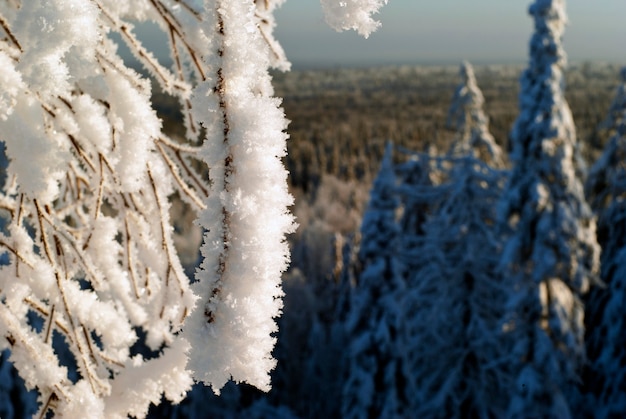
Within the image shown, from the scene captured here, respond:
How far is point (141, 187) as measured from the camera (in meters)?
2.05

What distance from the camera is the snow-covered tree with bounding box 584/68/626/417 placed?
43.1 ft

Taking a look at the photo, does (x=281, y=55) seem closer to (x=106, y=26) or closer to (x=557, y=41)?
(x=106, y=26)

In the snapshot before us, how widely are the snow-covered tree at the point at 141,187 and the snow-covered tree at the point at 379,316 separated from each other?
10455mm

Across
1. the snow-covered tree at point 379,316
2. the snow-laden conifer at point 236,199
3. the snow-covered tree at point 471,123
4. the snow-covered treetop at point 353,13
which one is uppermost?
the snow-covered tree at point 471,123

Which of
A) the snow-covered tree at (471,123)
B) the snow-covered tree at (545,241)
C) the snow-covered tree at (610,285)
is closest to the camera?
the snow-covered tree at (545,241)

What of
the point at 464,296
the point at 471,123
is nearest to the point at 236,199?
the point at 464,296

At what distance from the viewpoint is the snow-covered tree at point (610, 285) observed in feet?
43.1

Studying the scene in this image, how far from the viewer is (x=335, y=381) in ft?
92.9

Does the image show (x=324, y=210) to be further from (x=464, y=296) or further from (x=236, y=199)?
(x=236, y=199)

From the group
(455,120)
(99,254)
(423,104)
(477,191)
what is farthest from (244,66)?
(423,104)

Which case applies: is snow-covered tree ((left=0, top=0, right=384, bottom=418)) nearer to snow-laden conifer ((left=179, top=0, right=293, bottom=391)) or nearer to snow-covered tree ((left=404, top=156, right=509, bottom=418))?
snow-laden conifer ((left=179, top=0, right=293, bottom=391))

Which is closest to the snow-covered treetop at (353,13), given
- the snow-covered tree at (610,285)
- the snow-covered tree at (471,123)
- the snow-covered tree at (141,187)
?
the snow-covered tree at (141,187)

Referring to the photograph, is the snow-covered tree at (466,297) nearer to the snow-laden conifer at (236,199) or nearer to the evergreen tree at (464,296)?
the evergreen tree at (464,296)

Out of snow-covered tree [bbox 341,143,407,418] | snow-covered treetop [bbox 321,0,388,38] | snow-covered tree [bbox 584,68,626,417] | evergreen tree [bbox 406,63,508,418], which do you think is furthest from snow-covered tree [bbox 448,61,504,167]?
snow-covered treetop [bbox 321,0,388,38]
